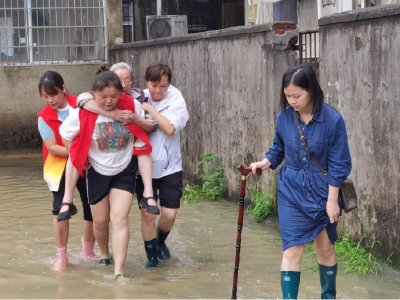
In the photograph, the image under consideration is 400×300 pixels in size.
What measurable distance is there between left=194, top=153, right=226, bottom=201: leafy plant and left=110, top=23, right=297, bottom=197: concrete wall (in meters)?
0.11

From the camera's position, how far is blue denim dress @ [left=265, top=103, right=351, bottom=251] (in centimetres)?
447

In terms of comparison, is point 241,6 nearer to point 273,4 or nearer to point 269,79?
point 273,4

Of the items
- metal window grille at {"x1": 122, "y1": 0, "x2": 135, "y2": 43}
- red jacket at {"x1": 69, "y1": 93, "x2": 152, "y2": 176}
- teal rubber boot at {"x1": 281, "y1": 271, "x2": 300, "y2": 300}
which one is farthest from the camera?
metal window grille at {"x1": 122, "y1": 0, "x2": 135, "y2": 43}

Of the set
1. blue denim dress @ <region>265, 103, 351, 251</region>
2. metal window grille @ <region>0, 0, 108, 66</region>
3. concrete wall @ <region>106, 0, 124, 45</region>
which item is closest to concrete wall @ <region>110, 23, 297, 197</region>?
blue denim dress @ <region>265, 103, 351, 251</region>

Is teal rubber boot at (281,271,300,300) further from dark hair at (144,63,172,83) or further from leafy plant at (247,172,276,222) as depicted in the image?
leafy plant at (247,172,276,222)

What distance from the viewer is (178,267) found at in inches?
247

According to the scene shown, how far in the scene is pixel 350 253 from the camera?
618 cm

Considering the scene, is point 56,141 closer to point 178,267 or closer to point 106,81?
point 106,81

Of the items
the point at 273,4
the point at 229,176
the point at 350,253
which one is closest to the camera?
the point at 350,253

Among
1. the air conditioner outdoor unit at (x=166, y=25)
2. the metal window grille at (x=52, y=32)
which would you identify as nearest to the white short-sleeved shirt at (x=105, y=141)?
the metal window grille at (x=52, y=32)

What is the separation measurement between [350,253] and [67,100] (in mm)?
2767

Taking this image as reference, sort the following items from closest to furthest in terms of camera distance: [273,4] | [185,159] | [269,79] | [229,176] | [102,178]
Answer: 1. [102,178]
2. [269,79]
3. [229,176]
4. [185,159]
5. [273,4]

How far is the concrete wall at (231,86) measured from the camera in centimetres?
785

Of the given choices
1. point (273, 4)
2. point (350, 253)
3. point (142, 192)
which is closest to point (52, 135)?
point (142, 192)
